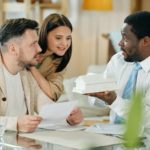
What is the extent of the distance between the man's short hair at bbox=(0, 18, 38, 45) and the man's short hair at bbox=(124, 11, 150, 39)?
534mm

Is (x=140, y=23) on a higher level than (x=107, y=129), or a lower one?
higher

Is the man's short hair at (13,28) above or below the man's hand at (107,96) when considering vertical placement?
above

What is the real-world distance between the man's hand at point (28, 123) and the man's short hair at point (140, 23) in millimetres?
750

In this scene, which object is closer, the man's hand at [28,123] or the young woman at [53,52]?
the man's hand at [28,123]

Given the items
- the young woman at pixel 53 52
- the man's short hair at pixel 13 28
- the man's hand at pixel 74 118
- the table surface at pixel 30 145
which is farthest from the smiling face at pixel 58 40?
the table surface at pixel 30 145

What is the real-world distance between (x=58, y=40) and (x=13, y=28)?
0.70ft

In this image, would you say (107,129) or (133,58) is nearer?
(107,129)

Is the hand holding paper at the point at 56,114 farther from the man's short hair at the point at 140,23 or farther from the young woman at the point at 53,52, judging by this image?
the man's short hair at the point at 140,23

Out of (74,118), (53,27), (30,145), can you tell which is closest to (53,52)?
(53,27)

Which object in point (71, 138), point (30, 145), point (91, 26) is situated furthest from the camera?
point (91, 26)

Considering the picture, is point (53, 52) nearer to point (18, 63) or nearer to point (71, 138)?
point (18, 63)

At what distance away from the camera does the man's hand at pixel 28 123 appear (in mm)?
1658

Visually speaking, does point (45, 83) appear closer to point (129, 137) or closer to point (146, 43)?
point (146, 43)

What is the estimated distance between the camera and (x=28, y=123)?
167cm
